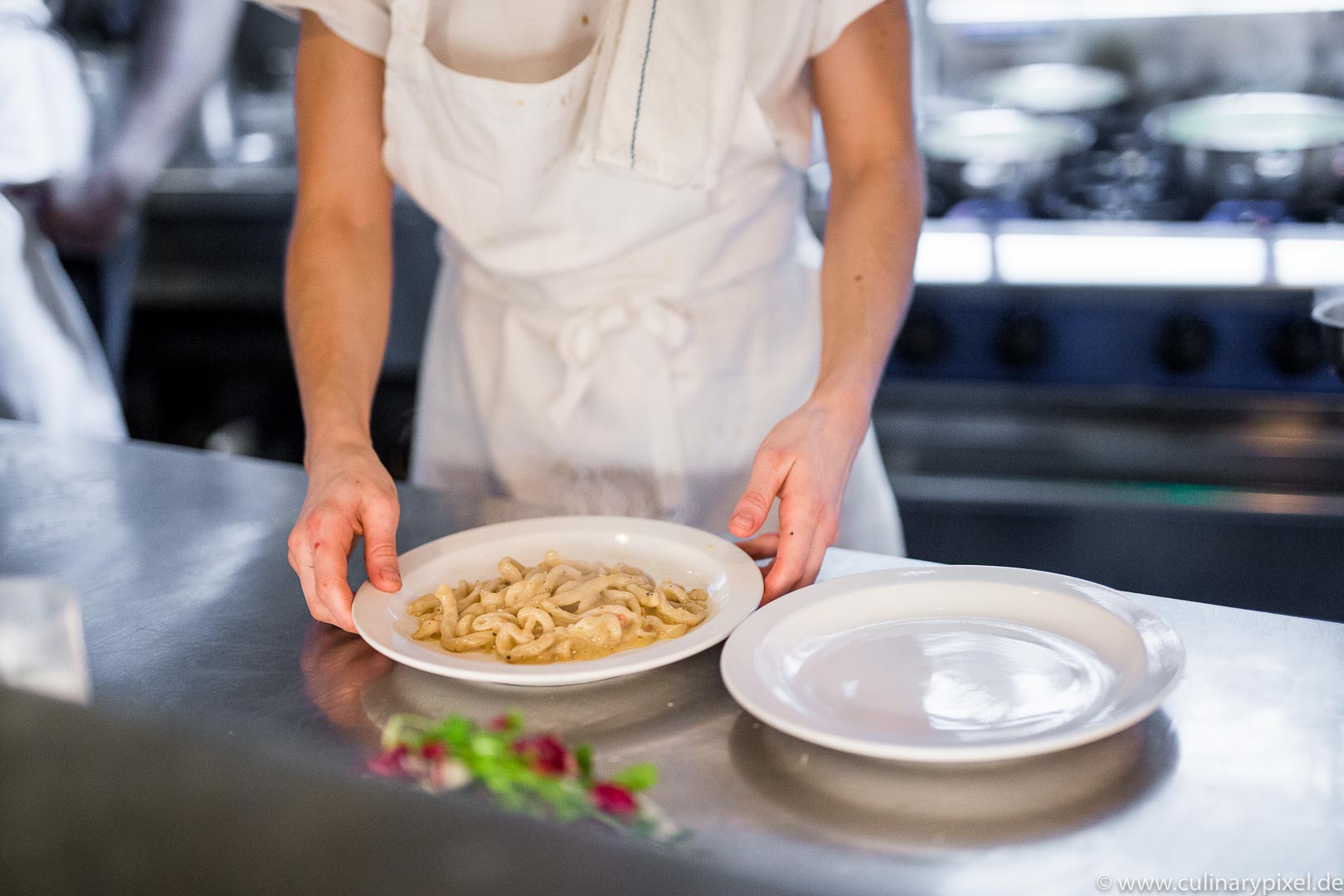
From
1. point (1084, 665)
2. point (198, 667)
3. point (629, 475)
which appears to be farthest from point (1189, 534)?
point (198, 667)

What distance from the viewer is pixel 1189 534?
2105mm

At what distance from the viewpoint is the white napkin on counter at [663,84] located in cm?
121

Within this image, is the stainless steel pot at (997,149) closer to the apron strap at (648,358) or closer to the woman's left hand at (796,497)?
the apron strap at (648,358)

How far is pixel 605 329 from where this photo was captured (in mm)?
1429

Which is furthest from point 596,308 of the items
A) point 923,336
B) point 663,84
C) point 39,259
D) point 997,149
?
point 39,259

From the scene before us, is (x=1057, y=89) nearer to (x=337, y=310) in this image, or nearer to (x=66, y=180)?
(x=337, y=310)

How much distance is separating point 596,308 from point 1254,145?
152 cm

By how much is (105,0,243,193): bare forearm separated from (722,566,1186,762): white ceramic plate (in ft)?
7.75

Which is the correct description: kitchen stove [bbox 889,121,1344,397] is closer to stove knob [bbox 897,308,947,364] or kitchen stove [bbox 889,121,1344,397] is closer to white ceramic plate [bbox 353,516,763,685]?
stove knob [bbox 897,308,947,364]

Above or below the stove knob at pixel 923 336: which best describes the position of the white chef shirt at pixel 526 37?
above

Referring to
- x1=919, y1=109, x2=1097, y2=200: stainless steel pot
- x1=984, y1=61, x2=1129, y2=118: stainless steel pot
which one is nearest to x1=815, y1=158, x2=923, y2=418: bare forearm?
x1=919, y1=109, x2=1097, y2=200: stainless steel pot

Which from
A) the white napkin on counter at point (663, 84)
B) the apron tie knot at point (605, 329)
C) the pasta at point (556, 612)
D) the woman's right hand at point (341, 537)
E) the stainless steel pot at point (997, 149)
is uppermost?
the white napkin on counter at point (663, 84)

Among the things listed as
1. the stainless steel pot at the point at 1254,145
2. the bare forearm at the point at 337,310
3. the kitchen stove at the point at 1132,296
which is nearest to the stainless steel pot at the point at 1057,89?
the stainless steel pot at the point at 1254,145

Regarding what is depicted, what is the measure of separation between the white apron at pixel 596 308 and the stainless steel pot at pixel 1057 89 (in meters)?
1.38
